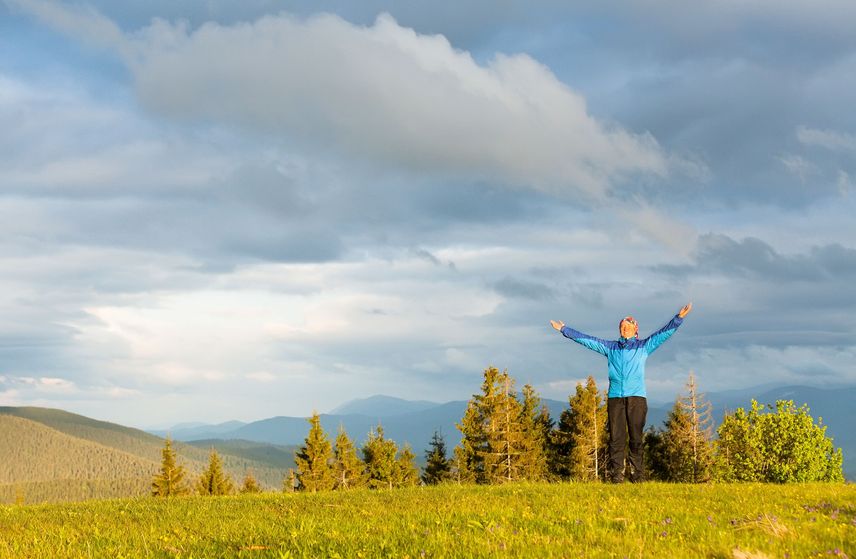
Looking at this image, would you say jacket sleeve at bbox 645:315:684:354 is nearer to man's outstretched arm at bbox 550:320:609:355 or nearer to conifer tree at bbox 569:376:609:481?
man's outstretched arm at bbox 550:320:609:355

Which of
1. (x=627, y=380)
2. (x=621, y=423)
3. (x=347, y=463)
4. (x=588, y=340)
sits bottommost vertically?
(x=347, y=463)

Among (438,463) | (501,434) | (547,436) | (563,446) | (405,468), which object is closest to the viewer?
(501,434)

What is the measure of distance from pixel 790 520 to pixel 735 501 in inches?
125

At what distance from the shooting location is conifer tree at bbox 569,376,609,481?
71.5 m

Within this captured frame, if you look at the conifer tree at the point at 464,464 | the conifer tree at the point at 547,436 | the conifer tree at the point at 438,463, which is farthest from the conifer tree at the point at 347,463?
the conifer tree at the point at 547,436

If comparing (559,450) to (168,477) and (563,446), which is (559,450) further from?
(168,477)

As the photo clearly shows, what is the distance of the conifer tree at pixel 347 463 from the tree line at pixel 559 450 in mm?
107

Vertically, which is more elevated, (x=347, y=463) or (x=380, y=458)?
(x=380, y=458)

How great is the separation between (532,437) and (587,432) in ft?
18.3

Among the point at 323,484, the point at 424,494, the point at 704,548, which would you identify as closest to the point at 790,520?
the point at 704,548

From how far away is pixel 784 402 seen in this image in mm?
75438

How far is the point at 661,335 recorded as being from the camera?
18609 mm

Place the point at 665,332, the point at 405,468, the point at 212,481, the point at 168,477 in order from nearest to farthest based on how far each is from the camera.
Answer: the point at 665,332 < the point at 168,477 < the point at 212,481 < the point at 405,468

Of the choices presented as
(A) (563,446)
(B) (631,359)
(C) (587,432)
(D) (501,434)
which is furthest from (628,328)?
(A) (563,446)
